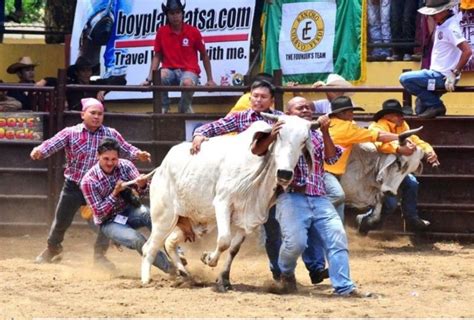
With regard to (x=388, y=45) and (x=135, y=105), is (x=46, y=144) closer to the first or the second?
(x=135, y=105)

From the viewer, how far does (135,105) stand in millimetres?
15570

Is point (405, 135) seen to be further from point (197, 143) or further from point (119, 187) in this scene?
point (119, 187)

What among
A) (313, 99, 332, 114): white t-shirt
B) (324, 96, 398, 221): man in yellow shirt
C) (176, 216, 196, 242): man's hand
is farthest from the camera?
(313, 99, 332, 114): white t-shirt

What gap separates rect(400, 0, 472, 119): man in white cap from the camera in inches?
498

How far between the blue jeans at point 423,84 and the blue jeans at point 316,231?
3.41 m

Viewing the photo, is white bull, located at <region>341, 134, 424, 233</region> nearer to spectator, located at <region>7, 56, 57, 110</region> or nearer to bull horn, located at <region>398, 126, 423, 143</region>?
bull horn, located at <region>398, 126, 423, 143</region>

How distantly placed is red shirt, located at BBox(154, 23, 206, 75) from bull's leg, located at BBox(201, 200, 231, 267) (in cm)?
486

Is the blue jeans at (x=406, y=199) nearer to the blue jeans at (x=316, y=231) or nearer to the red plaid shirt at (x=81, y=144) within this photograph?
the red plaid shirt at (x=81, y=144)

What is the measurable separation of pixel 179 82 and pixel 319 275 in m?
4.76

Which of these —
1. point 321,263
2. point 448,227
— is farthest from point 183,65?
point 321,263

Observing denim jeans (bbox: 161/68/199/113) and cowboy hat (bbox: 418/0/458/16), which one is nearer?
cowboy hat (bbox: 418/0/458/16)

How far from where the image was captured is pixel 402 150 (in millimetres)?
12430

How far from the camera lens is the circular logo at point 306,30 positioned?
15.1 metres

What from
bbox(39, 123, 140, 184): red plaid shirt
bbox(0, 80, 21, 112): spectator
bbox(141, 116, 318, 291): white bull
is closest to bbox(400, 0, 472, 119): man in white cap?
bbox(39, 123, 140, 184): red plaid shirt
